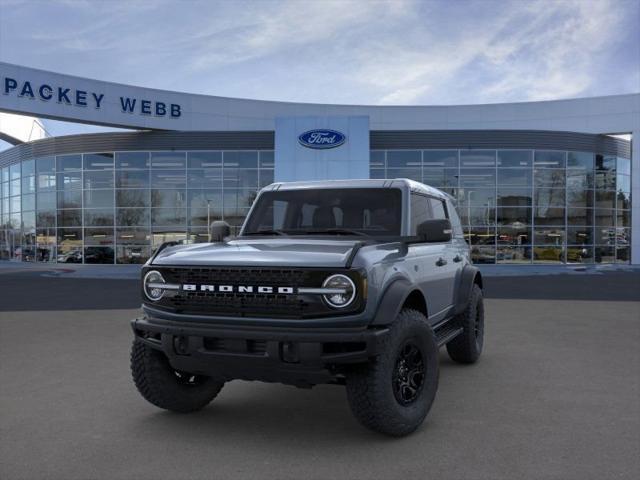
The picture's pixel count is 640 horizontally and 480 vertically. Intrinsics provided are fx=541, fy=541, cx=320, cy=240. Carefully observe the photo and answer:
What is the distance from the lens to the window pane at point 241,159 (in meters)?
27.1

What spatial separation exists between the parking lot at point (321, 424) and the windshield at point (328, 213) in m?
1.59

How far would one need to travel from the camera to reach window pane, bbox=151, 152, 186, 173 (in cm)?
2747

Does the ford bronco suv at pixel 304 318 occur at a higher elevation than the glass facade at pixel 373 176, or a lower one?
lower

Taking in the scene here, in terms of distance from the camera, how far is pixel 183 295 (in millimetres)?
3941

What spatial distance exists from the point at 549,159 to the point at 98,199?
76.0ft

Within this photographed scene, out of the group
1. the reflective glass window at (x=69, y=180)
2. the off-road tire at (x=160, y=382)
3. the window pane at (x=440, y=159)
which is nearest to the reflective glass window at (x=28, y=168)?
the reflective glass window at (x=69, y=180)

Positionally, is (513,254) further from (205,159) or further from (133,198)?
(133,198)

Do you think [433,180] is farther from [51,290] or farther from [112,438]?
[112,438]

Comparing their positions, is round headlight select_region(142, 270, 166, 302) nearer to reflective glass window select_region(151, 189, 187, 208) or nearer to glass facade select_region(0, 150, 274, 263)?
glass facade select_region(0, 150, 274, 263)

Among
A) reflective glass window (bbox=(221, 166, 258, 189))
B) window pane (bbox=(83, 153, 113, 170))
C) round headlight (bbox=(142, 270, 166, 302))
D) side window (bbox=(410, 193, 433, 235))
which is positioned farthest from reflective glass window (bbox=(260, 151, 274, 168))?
round headlight (bbox=(142, 270, 166, 302))

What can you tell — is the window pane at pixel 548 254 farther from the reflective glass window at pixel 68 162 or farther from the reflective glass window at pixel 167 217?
the reflective glass window at pixel 68 162

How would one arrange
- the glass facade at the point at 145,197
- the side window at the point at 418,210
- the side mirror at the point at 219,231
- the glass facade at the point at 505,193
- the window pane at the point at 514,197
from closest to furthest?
the side window at the point at 418,210
the side mirror at the point at 219,231
the glass facade at the point at 505,193
the window pane at the point at 514,197
the glass facade at the point at 145,197

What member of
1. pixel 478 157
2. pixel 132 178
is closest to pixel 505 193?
pixel 478 157

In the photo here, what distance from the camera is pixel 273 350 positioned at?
139 inches
